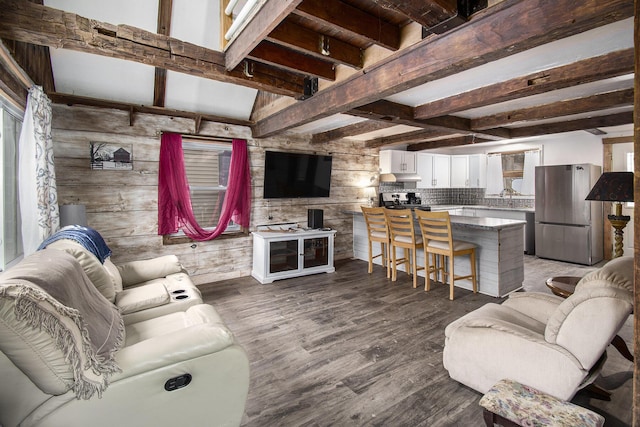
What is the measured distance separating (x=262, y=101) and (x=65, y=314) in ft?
11.7

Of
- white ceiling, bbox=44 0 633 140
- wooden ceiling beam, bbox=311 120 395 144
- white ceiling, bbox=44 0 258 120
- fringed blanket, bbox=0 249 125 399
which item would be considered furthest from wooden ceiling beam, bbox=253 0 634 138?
fringed blanket, bbox=0 249 125 399

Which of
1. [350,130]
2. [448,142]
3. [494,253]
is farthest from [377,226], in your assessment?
[448,142]

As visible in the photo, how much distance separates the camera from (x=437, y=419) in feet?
5.89

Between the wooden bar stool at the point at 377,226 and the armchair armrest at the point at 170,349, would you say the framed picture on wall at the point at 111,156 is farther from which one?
the wooden bar stool at the point at 377,226

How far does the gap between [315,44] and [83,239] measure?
7.50 feet

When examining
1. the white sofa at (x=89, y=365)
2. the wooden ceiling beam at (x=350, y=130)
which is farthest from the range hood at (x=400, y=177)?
the white sofa at (x=89, y=365)

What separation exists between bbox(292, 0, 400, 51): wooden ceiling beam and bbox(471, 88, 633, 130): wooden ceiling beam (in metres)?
2.64

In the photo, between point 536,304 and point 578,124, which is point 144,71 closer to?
point 536,304

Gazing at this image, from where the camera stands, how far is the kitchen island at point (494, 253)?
3.77 metres

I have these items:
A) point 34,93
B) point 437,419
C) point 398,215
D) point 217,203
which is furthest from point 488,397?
point 217,203

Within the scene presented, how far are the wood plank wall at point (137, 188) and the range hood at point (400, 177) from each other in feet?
6.73

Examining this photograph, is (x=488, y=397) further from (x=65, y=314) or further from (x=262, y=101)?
(x=262, y=101)

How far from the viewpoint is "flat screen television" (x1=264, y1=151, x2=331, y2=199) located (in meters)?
4.77

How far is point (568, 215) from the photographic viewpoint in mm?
5398
